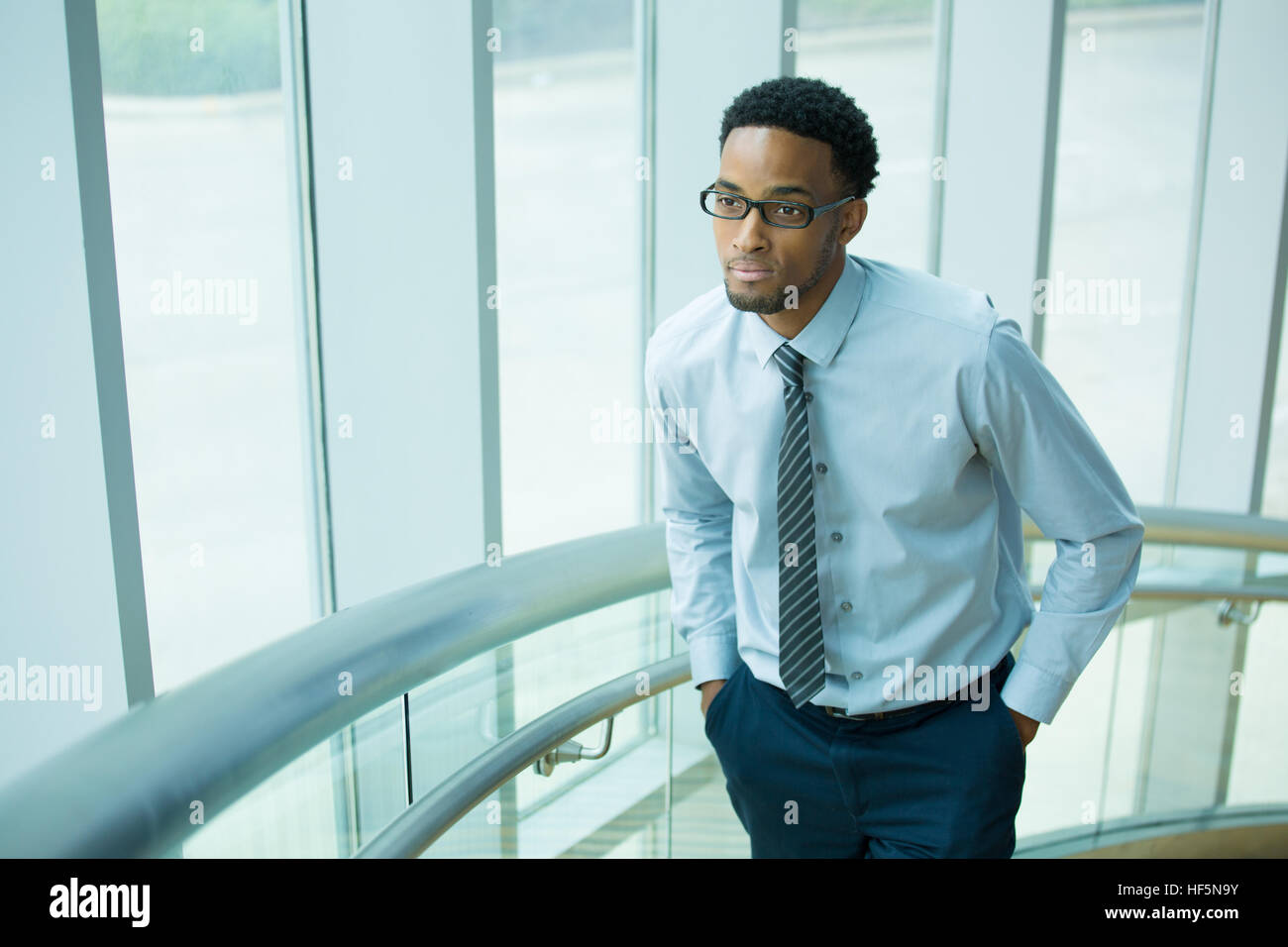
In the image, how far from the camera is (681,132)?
4156 mm

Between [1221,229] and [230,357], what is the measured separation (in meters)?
5.01

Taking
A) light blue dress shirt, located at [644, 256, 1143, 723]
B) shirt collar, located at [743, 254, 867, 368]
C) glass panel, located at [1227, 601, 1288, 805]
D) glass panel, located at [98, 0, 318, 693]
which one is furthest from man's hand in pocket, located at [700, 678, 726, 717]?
glass panel, located at [1227, 601, 1288, 805]

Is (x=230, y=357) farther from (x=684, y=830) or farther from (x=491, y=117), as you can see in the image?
(x=684, y=830)

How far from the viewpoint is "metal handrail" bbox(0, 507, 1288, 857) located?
1.02 m

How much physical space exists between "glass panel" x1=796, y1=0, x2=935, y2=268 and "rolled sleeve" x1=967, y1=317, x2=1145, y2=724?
3.59 metres

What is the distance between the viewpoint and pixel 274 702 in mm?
1247

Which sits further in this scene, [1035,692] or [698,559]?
[698,559]

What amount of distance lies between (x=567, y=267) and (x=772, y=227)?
110 inches

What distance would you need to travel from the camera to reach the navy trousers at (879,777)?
5.82 feet

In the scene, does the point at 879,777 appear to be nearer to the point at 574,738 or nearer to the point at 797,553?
the point at 797,553

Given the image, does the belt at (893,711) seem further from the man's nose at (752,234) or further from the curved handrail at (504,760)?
the man's nose at (752,234)

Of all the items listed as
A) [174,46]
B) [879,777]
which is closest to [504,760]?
[879,777]

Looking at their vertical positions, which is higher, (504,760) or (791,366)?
(791,366)
